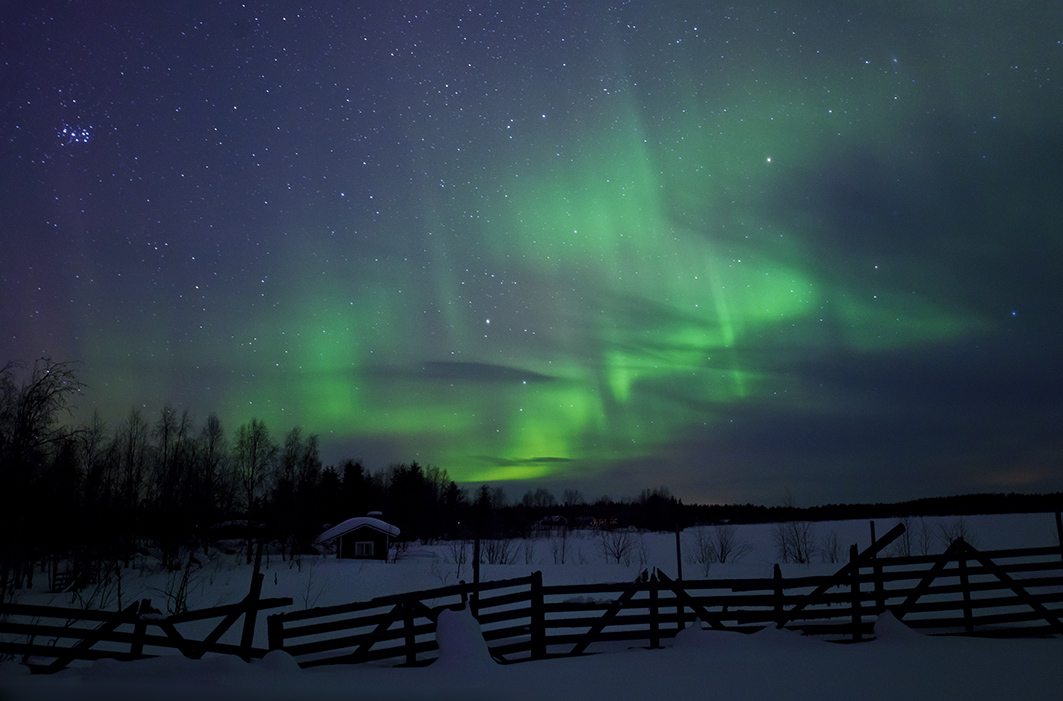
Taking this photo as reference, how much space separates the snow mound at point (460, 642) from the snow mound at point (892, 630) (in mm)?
7961

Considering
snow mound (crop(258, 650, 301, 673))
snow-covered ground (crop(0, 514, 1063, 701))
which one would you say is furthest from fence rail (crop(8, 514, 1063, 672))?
snow mound (crop(258, 650, 301, 673))

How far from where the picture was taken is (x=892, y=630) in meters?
13.3

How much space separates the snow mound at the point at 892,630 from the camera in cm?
1309

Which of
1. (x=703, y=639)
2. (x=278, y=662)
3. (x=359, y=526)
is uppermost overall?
(x=278, y=662)

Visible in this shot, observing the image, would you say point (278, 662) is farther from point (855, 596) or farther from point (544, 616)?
point (855, 596)

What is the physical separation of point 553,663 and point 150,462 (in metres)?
76.6

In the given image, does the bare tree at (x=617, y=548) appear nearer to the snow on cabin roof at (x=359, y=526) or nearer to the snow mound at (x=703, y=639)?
the snow on cabin roof at (x=359, y=526)

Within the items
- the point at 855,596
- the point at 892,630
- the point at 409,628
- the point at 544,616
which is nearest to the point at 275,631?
the point at 409,628

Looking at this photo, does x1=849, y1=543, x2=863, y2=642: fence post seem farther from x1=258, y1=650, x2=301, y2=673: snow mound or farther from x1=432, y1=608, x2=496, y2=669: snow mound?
x1=258, y1=650, x2=301, y2=673: snow mound

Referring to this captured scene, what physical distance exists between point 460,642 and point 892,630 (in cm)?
871

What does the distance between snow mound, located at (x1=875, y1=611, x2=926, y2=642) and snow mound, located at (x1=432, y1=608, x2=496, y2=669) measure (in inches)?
313

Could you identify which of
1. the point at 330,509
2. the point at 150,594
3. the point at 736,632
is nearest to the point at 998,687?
the point at 736,632

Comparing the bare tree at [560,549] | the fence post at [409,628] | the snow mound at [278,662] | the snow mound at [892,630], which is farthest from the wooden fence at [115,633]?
the bare tree at [560,549]

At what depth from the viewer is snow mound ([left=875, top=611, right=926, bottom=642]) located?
13.1 meters
